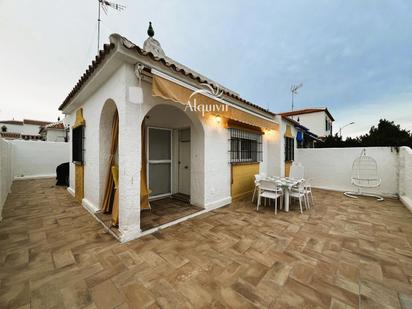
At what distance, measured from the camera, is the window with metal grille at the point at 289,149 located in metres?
8.14

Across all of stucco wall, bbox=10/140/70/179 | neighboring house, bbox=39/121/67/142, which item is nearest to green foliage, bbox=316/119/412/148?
stucco wall, bbox=10/140/70/179

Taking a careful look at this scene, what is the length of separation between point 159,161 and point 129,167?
2673 millimetres

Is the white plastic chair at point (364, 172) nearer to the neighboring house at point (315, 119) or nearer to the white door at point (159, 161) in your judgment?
the white door at point (159, 161)

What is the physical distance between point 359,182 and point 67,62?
44.9 ft

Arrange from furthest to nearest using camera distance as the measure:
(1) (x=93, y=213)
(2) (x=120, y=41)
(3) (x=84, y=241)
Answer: (1) (x=93, y=213) < (3) (x=84, y=241) < (2) (x=120, y=41)

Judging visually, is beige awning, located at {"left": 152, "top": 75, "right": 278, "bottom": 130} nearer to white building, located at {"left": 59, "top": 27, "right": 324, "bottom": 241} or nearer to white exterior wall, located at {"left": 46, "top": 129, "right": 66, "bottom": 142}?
white building, located at {"left": 59, "top": 27, "right": 324, "bottom": 241}

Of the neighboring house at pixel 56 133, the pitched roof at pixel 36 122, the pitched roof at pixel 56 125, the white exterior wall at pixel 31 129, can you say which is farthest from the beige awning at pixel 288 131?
the white exterior wall at pixel 31 129

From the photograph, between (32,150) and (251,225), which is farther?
(32,150)

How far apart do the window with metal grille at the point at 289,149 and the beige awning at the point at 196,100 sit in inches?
112

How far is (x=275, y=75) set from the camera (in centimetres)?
1353

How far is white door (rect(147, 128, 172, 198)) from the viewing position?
5.40 metres

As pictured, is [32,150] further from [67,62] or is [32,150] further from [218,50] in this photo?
[218,50]

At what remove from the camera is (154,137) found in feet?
18.1

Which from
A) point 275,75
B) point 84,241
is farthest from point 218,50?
point 84,241
